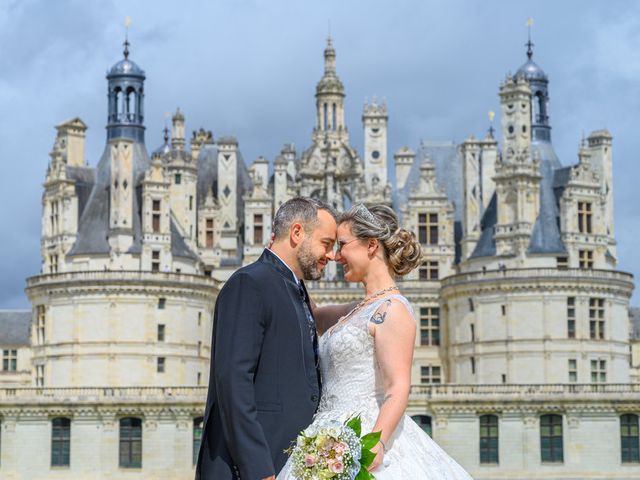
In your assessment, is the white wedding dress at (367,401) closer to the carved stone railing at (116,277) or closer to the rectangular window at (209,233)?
the carved stone railing at (116,277)

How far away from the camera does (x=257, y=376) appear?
354 inches

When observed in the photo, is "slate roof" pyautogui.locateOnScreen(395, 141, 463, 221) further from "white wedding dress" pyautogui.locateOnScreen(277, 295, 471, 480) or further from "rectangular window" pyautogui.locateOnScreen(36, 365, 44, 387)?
"white wedding dress" pyautogui.locateOnScreen(277, 295, 471, 480)

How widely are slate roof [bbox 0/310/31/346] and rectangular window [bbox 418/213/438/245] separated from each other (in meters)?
17.8

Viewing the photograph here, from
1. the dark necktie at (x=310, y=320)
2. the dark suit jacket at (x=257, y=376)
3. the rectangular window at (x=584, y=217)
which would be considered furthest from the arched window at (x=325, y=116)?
the dark suit jacket at (x=257, y=376)

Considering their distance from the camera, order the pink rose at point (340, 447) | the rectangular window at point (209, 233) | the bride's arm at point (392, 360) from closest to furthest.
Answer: the pink rose at point (340, 447) < the bride's arm at point (392, 360) < the rectangular window at point (209, 233)

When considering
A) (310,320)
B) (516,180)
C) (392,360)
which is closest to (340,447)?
(392,360)

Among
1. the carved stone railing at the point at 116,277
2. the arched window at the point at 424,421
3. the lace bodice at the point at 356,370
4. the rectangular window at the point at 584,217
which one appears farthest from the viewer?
the rectangular window at the point at 584,217

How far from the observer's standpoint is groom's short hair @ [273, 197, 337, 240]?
361 inches

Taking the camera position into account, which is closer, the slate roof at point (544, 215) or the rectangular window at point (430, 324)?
the slate roof at point (544, 215)

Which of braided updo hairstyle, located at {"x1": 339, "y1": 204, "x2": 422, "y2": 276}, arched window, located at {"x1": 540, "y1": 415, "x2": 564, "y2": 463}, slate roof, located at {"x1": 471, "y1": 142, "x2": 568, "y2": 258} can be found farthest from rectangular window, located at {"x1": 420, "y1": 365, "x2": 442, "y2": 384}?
braided updo hairstyle, located at {"x1": 339, "y1": 204, "x2": 422, "y2": 276}

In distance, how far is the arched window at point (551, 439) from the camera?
164 ft

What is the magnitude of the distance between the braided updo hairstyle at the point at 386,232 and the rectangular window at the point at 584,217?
47518mm

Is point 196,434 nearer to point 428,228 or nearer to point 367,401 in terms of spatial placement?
point 428,228

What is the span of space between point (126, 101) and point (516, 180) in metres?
16.0
